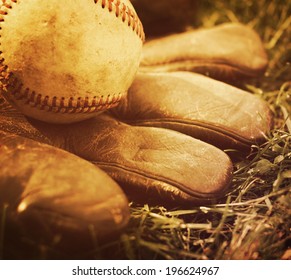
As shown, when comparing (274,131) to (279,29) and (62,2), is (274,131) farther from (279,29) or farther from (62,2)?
(279,29)

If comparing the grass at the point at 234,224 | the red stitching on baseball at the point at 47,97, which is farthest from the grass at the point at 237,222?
the red stitching on baseball at the point at 47,97

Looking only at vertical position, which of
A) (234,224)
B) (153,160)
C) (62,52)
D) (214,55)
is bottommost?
(234,224)

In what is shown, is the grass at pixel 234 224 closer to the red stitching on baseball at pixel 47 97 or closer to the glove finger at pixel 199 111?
the glove finger at pixel 199 111

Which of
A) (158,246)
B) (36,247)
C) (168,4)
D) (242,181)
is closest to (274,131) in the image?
(242,181)

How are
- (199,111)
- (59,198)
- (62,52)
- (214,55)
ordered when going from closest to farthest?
(59,198) → (62,52) → (199,111) → (214,55)

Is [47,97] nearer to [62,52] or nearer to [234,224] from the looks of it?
[62,52]

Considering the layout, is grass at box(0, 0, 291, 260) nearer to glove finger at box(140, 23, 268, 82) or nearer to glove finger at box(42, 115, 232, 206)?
glove finger at box(42, 115, 232, 206)

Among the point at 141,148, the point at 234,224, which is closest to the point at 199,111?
the point at 141,148
